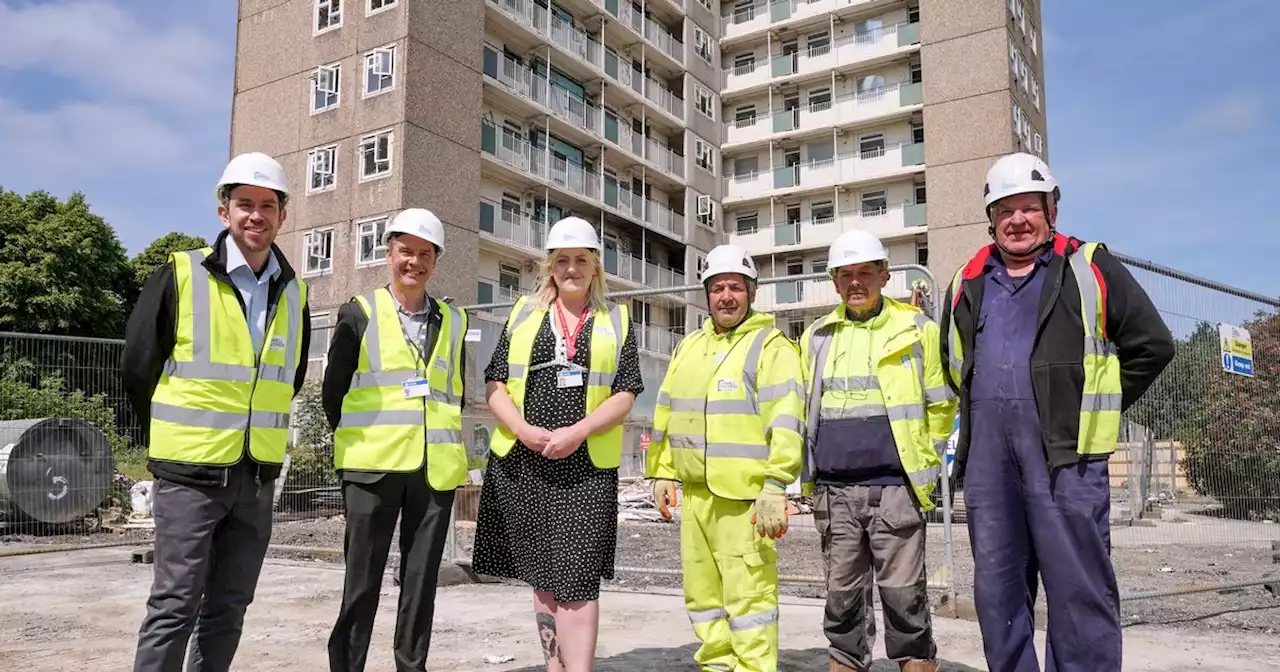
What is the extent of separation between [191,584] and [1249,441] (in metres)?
8.70

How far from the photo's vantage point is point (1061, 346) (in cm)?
340

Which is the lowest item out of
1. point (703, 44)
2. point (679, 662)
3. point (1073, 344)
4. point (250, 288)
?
point (679, 662)

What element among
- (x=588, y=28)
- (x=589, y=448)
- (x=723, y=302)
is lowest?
(x=589, y=448)

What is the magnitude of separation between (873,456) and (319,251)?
1005 inches

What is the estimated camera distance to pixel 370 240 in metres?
26.5

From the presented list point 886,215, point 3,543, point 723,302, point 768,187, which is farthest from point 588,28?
point 723,302

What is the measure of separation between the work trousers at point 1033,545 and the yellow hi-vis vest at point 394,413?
2322 millimetres

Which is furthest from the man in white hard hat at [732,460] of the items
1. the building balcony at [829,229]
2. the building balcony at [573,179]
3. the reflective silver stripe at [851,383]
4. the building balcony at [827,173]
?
the building balcony at [827,173]

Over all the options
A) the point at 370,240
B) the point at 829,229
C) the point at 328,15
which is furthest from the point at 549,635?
the point at 829,229

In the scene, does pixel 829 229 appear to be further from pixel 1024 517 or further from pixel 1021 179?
pixel 1024 517

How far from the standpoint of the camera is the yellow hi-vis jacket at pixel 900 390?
435 centimetres

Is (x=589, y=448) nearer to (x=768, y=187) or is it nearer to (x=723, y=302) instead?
(x=723, y=302)

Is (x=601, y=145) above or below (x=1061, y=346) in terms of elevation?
above

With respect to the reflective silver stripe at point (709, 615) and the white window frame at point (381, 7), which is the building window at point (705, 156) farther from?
the reflective silver stripe at point (709, 615)
